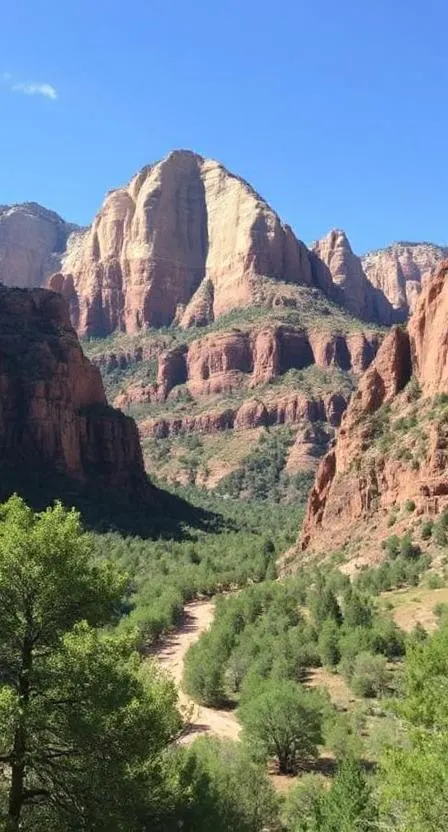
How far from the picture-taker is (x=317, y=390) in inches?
6211

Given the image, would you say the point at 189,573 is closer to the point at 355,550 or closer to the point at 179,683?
the point at 355,550

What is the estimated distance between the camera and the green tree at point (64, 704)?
47.4ft

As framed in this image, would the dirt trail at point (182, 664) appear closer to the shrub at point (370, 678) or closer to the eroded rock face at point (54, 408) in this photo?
the shrub at point (370, 678)

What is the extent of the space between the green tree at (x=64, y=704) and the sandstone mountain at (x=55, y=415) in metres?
78.4

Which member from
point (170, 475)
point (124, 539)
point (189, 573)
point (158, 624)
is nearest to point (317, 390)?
point (170, 475)

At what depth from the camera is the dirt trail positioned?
3048 cm

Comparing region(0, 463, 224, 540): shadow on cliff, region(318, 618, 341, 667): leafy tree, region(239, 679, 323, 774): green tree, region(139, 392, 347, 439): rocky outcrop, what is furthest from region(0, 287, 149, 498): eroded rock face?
region(239, 679, 323, 774): green tree

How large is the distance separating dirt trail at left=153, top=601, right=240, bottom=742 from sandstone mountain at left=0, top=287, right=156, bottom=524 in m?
39.8

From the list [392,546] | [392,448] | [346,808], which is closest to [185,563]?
[392,448]

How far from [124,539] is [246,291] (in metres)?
121

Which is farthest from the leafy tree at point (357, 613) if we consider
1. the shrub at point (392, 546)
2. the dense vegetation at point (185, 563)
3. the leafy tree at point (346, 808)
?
the leafy tree at point (346, 808)

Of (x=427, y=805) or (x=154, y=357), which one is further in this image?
(x=154, y=357)

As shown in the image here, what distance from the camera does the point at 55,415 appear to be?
336ft

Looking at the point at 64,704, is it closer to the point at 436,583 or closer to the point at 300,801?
the point at 300,801
